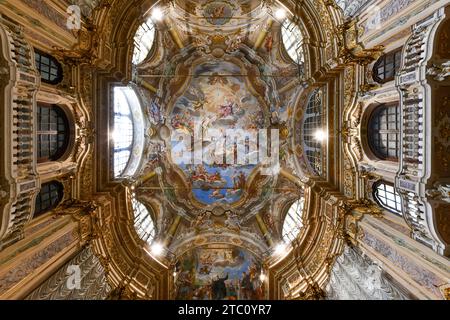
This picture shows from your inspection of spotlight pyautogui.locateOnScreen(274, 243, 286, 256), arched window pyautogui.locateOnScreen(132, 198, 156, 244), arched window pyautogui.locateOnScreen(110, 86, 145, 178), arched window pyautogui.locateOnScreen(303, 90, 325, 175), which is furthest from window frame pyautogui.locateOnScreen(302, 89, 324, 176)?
arched window pyautogui.locateOnScreen(132, 198, 156, 244)

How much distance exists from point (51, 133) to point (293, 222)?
13.1 metres

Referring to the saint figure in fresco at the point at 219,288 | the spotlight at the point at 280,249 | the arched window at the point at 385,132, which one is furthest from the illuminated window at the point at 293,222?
the arched window at the point at 385,132

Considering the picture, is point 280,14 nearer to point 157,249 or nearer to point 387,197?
point 387,197

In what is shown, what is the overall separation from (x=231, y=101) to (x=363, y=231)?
1223cm

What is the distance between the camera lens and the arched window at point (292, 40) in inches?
559

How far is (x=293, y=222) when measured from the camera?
1711 centimetres

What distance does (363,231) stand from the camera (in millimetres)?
10617

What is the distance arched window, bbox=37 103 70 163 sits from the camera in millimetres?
9794

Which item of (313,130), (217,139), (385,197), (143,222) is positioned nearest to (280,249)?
(313,130)

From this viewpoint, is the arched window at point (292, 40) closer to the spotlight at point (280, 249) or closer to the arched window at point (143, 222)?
the spotlight at point (280, 249)

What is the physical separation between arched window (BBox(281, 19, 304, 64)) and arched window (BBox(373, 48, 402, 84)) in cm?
440

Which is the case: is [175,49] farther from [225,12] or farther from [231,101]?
[231,101]

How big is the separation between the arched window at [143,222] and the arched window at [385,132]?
12181mm

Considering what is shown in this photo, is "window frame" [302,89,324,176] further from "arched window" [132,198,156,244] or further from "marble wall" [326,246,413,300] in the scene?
"arched window" [132,198,156,244]
